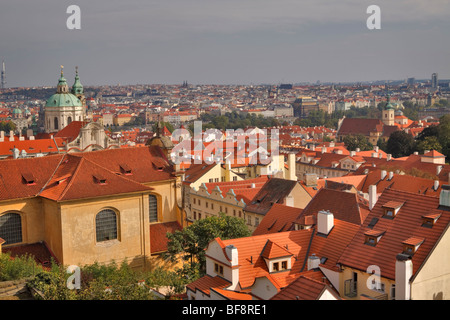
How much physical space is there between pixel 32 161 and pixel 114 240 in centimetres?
578

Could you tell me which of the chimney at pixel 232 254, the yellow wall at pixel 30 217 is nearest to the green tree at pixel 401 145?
the yellow wall at pixel 30 217

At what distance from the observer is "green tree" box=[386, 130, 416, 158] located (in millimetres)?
92562

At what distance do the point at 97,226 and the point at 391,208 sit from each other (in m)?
15.0

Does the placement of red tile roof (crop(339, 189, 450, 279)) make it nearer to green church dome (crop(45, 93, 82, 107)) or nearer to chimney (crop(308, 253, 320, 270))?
chimney (crop(308, 253, 320, 270))

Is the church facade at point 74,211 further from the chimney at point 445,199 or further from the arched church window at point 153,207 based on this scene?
the chimney at point 445,199

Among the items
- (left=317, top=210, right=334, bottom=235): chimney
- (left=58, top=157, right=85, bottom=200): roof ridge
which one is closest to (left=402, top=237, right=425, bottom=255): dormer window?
(left=317, top=210, right=334, bottom=235): chimney

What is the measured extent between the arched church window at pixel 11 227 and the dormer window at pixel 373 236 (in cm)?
1730

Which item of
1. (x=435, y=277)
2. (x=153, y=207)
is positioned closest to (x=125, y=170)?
(x=153, y=207)

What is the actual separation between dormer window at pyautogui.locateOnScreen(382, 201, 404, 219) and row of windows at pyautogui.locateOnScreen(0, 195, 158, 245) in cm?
1434

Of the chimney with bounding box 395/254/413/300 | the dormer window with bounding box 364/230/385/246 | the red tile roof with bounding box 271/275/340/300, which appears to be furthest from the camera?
the dormer window with bounding box 364/230/385/246

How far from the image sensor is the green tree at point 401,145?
92.6m
